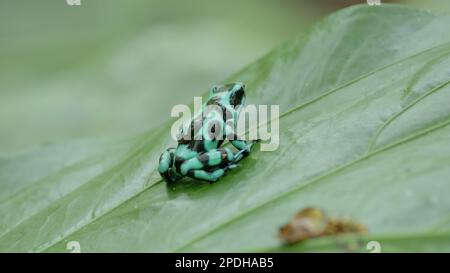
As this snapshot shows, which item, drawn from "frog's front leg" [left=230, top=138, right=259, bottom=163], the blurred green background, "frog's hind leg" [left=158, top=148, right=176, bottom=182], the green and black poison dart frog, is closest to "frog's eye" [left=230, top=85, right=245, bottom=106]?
the green and black poison dart frog

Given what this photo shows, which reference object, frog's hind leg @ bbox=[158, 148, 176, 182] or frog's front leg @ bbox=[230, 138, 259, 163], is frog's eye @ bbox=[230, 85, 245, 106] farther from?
frog's hind leg @ bbox=[158, 148, 176, 182]

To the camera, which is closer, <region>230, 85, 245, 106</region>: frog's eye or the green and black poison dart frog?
the green and black poison dart frog

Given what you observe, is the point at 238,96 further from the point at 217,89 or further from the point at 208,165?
the point at 208,165

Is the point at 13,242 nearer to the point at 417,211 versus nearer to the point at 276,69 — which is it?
the point at 276,69

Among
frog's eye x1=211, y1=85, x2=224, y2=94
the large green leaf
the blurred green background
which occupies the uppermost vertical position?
the blurred green background

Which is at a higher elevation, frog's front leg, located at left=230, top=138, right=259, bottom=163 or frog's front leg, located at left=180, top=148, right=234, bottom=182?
frog's front leg, located at left=230, top=138, right=259, bottom=163

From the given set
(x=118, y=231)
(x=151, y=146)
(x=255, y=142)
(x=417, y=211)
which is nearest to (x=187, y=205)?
(x=118, y=231)

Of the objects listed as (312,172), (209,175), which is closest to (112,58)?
(209,175)
